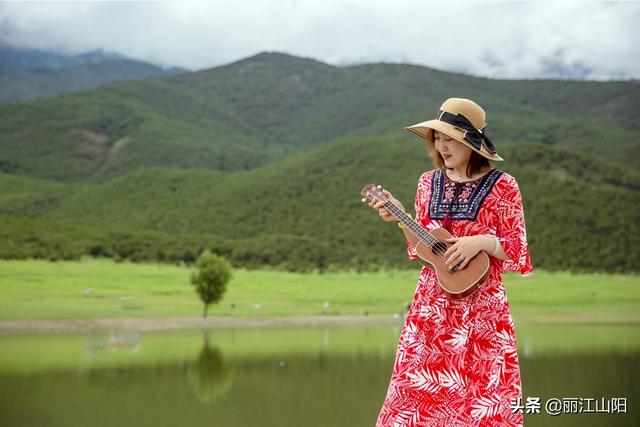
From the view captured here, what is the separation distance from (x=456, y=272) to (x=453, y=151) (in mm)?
569

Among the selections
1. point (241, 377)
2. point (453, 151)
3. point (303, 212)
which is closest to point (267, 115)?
point (303, 212)

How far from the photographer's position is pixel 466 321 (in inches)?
150

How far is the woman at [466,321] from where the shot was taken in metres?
3.76

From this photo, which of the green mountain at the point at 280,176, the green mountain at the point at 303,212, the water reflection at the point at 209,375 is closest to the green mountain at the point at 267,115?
the green mountain at the point at 280,176

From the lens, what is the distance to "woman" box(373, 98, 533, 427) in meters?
3.76

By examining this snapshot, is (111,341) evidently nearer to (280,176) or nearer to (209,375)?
(209,375)

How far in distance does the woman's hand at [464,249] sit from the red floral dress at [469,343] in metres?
0.10

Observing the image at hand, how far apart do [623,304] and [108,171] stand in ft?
208

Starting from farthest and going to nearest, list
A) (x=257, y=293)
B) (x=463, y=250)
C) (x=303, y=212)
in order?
(x=303, y=212) → (x=257, y=293) → (x=463, y=250)

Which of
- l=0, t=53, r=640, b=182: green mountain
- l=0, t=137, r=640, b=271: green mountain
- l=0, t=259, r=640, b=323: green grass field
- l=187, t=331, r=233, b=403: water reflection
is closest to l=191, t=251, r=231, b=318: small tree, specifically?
l=0, t=259, r=640, b=323: green grass field

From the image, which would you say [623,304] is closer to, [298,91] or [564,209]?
[564,209]

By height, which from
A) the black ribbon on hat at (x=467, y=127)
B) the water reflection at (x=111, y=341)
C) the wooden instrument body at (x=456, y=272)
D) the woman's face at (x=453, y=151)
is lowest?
the water reflection at (x=111, y=341)

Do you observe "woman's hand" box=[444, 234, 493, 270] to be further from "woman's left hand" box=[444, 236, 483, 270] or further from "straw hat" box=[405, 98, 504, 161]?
"straw hat" box=[405, 98, 504, 161]

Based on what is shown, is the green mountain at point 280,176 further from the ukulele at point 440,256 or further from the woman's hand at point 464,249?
the woman's hand at point 464,249
